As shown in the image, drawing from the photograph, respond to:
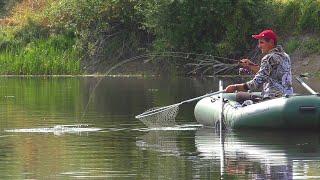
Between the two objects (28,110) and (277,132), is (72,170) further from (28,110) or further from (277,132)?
(28,110)

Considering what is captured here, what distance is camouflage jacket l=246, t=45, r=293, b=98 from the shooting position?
16406mm

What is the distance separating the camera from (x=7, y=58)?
42000mm

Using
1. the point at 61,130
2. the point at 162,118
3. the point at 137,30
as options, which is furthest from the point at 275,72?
the point at 137,30

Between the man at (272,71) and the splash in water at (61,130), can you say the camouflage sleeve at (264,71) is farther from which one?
the splash in water at (61,130)

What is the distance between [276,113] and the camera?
15.9 meters

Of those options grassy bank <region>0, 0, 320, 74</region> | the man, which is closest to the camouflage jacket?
the man

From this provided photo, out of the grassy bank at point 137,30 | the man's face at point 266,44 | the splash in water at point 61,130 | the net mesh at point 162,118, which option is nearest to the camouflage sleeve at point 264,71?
the man's face at point 266,44

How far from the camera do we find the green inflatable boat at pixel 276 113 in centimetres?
1562

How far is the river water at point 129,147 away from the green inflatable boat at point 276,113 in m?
0.17

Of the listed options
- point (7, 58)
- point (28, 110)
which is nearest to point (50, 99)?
point (28, 110)

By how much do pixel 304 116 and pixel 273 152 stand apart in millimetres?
2051

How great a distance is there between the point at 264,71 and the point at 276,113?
910 mm

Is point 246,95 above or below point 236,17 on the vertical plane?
below

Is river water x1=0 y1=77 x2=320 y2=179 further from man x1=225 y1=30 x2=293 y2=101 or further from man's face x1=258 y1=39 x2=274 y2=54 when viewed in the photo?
man's face x1=258 y1=39 x2=274 y2=54
